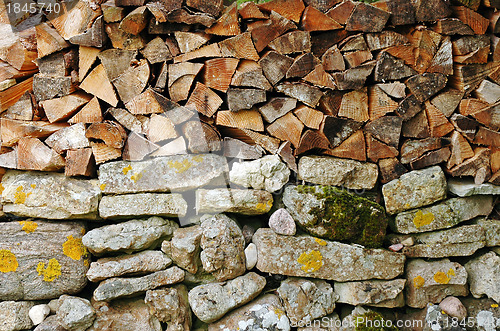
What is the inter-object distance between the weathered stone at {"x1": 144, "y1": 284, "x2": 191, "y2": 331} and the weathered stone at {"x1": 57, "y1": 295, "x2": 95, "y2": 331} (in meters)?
0.44

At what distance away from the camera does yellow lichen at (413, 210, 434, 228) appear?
11.1ft

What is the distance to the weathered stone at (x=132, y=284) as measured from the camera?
3016mm

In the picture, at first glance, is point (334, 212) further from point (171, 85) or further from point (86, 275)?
point (86, 275)

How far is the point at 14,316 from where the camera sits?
3037mm

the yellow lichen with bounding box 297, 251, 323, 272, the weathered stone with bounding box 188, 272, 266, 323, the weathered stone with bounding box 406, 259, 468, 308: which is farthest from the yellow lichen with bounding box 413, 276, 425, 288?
the weathered stone with bounding box 188, 272, 266, 323

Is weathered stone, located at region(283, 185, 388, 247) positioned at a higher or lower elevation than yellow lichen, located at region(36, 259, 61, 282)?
higher

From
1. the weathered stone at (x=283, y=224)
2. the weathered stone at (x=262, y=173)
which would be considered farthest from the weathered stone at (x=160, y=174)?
the weathered stone at (x=283, y=224)

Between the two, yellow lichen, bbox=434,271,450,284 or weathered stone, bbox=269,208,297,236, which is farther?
yellow lichen, bbox=434,271,450,284

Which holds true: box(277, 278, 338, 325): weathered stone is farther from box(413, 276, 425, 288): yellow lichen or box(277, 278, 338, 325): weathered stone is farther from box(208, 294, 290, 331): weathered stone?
box(413, 276, 425, 288): yellow lichen

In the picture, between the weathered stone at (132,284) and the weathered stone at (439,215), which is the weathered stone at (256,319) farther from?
the weathered stone at (439,215)

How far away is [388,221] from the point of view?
11.5 feet

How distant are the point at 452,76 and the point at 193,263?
9.05 ft

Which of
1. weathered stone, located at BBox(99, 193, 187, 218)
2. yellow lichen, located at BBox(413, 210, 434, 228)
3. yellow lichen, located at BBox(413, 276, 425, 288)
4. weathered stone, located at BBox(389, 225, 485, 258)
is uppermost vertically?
weathered stone, located at BBox(99, 193, 187, 218)

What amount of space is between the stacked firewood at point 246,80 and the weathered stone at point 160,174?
0.28ft
